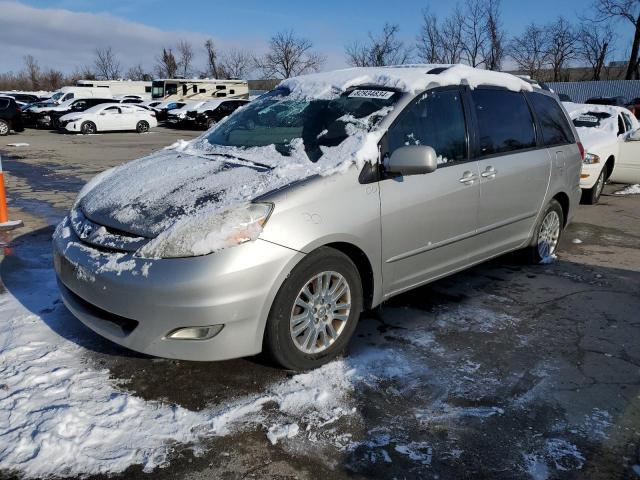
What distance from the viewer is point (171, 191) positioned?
Answer: 3293 millimetres

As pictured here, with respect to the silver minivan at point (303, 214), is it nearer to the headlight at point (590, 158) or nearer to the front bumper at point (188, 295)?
the front bumper at point (188, 295)

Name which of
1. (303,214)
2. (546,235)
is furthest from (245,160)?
(546,235)

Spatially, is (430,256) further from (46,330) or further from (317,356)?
A: (46,330)

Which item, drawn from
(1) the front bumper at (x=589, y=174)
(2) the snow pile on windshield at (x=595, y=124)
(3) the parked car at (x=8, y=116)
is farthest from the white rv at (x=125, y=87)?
(1) the front bumper at (x=589, y=174)

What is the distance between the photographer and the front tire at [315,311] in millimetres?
3020

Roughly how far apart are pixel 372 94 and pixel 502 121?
1.35m

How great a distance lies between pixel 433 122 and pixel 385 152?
0.61 metres

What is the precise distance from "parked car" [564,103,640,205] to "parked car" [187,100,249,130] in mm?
20032

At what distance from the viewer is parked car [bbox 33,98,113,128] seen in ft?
81.0

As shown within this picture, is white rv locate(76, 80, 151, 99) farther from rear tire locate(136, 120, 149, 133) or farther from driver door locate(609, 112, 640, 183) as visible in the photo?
driver door locate(609, 112, 640, 183)

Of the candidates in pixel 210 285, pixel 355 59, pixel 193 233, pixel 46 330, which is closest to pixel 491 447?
pixel 210 285

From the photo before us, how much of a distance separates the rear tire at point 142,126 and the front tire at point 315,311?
80.4 ft

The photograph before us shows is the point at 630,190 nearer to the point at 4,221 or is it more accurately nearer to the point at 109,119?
the point at 4,221

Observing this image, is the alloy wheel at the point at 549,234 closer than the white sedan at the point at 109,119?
Yes
